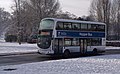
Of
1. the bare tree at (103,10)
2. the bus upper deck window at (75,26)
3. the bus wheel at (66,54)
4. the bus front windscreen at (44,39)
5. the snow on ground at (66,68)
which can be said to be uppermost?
the bare tree at (103,10)

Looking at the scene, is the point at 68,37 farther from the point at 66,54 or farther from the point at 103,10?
the point at 103,10

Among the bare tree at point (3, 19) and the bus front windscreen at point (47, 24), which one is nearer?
the bus front windscreen at point (47, 24)

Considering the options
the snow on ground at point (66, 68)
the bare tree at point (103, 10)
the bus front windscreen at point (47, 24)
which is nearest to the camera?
the snow on ground at point (66, 68)

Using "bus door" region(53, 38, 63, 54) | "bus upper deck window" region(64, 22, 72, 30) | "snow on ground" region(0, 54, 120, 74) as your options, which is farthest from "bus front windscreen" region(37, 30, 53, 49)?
"snow on ground" region(0, 54, 120, 74)

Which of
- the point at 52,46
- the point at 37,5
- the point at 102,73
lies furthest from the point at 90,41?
the point at 37,5

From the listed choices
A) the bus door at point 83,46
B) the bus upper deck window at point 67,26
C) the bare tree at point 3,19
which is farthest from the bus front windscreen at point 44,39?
the bare tree at point 3,19

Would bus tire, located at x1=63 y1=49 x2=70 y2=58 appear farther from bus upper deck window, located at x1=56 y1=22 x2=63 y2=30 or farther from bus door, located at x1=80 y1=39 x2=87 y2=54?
bus upper deck window, located at x1=56 y1=22 x2=63 y2=30

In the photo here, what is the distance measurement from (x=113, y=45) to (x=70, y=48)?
29.0m

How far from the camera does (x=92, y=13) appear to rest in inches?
3088

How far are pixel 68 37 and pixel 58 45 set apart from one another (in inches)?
60.3

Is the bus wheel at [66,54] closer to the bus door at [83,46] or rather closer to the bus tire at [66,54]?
the bus tire at [66,54]

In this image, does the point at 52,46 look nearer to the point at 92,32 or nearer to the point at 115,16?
the point at 92,32

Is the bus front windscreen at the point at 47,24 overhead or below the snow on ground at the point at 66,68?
overhead

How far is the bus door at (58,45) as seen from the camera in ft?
97.0
